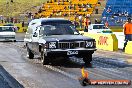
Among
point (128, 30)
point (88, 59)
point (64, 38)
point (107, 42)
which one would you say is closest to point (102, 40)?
point (107, 42)

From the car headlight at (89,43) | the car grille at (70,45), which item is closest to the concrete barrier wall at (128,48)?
the car headlight at (89,43)

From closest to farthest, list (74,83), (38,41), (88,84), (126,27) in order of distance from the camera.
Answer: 1. (88,84)
2. (74,83)
3. (38,41)
4. (126,27)

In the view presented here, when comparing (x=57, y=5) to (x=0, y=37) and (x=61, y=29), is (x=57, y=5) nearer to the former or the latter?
(x=0, y=37)

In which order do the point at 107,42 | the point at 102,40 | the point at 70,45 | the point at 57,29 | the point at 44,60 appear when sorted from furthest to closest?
the point at 102,40
the point at 107,42
the point at 57,29
the point at 44,60
the point at 70,45

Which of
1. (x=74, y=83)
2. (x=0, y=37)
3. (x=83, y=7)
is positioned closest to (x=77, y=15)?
(x=83, y=7)

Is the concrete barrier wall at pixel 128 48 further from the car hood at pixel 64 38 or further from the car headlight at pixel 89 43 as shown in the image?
the car headlight at pixel 89 43

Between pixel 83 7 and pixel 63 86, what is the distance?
173 feet

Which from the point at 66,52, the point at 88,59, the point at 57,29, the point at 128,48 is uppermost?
the point at 57,29

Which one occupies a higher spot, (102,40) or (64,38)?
(64,38)

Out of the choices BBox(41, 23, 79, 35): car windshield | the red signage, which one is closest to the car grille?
BBox(41, 23, 79, 35): car windshield

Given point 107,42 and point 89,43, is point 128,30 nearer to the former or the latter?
point 107,42

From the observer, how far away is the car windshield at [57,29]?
15002mm

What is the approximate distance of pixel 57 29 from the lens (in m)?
15.2

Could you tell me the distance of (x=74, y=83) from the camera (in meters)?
9.59
